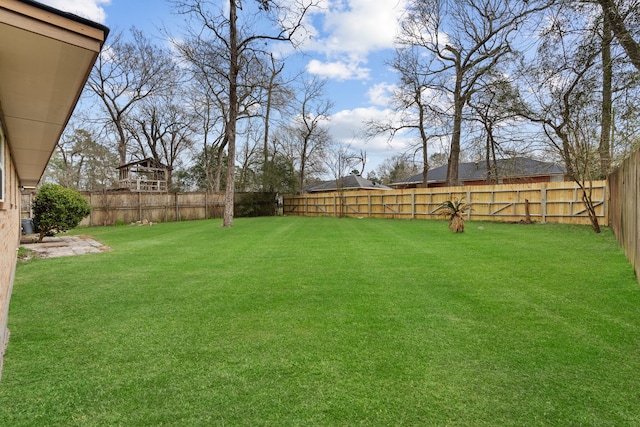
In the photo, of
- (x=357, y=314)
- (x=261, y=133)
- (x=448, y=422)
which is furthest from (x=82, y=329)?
(x=261, y=133)

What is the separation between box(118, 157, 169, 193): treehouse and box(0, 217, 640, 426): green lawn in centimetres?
1928

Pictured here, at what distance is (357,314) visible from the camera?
3.29 metres

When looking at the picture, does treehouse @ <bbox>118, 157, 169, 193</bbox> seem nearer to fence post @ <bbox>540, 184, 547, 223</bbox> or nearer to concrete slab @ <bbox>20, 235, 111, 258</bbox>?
concrete slab @ <bbox>20, 235, 111, 258</bbox>

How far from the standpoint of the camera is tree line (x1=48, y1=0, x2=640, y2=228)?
5.91m

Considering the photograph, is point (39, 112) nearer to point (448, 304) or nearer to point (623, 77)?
point (448, 304)

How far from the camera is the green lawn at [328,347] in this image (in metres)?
1.83

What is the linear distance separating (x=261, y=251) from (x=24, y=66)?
18.5ft

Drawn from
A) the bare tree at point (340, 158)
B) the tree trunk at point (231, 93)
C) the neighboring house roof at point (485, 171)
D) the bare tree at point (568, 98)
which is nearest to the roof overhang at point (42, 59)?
the bare tree at point (568, 98)

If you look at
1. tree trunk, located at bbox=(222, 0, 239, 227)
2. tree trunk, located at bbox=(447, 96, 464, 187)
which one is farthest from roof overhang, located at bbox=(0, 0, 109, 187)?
tree trunk, located at bbox=(447, 96, 464, 187)

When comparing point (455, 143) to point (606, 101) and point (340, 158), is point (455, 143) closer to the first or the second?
point (606, 101)

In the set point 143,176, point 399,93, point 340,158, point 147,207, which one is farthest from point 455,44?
point 143,176

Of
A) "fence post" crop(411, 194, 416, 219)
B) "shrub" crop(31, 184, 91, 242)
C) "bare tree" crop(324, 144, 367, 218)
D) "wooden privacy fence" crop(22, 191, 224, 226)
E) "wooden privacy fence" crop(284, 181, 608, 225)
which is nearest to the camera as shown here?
"shrub" crop(31, 184, 91, 242)

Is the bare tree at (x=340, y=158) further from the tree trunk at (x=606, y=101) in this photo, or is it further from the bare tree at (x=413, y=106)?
the tree trunk at (x=606, y=101)

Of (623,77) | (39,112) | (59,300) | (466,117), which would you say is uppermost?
(466,117)
